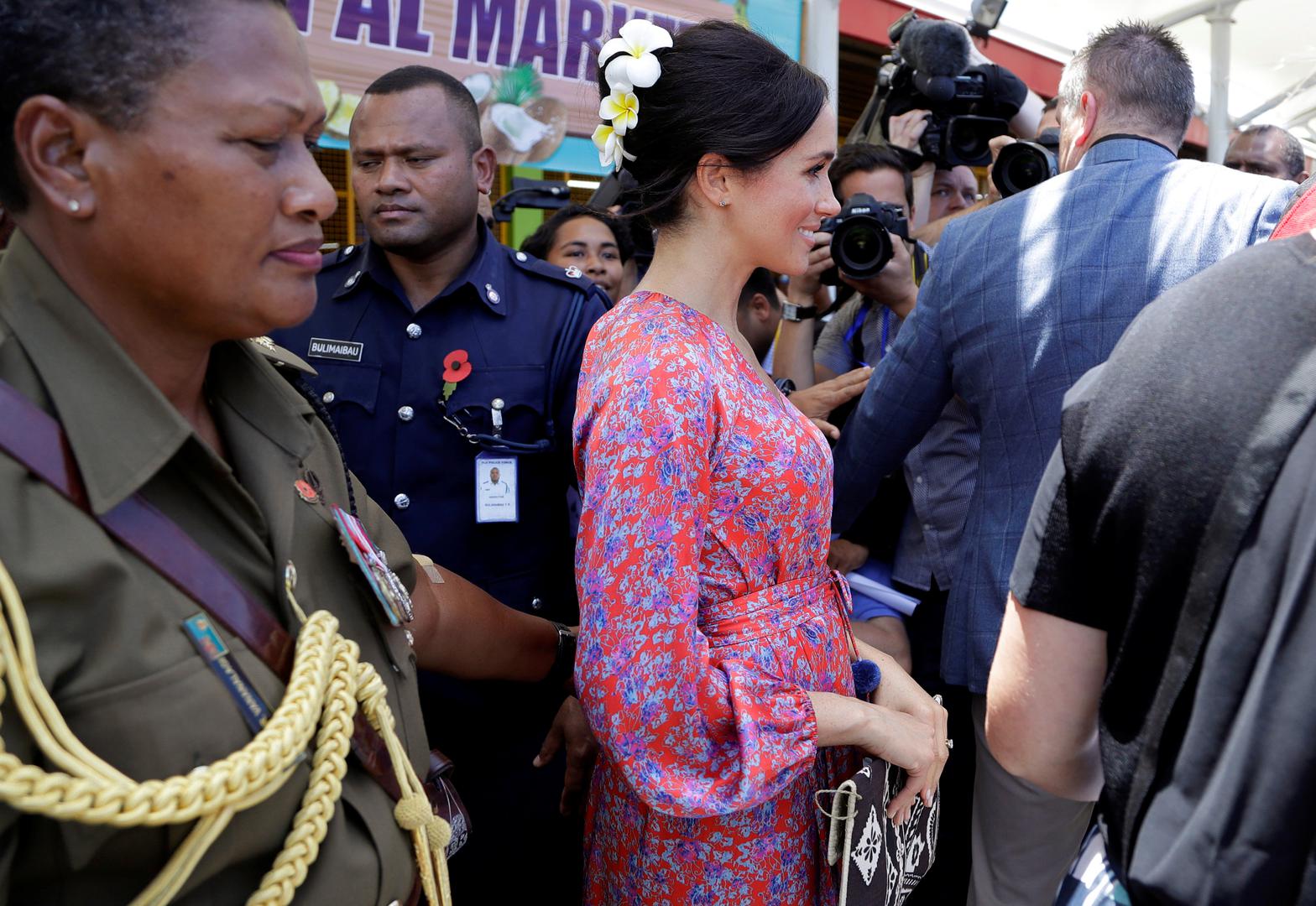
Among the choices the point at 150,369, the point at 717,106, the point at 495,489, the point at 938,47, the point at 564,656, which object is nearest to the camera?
the point at 150,369

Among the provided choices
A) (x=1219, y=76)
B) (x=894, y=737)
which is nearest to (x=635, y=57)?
(x=894, y=737)

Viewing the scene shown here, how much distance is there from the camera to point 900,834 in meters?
1.52

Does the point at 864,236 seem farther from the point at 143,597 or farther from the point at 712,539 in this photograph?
the point at 143,597

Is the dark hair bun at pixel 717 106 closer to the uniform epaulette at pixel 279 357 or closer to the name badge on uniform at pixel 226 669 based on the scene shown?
the uniform epaulette at pixel 279 357

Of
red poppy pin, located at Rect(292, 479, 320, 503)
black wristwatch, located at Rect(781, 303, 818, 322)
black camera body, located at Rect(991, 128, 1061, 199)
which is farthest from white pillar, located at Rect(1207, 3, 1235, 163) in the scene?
red poppy pin, located at Rect(292, 479, 320, 503)

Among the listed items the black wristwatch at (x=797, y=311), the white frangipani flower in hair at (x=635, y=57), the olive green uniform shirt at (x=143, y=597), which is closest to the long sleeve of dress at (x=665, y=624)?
the olive green uniform shirt at (x=143, y=597)

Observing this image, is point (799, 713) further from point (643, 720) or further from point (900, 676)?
point (900, 676)

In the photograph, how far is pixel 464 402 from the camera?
2.07 meters

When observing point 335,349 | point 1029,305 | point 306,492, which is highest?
point 1029,305

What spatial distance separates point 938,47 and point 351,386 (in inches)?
83.6

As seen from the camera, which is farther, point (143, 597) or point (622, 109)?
point (622, 109)

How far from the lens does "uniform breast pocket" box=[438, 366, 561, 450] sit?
2.07 meters

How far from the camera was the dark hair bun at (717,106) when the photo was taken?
5.01ft

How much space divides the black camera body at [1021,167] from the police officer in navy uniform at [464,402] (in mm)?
1157
